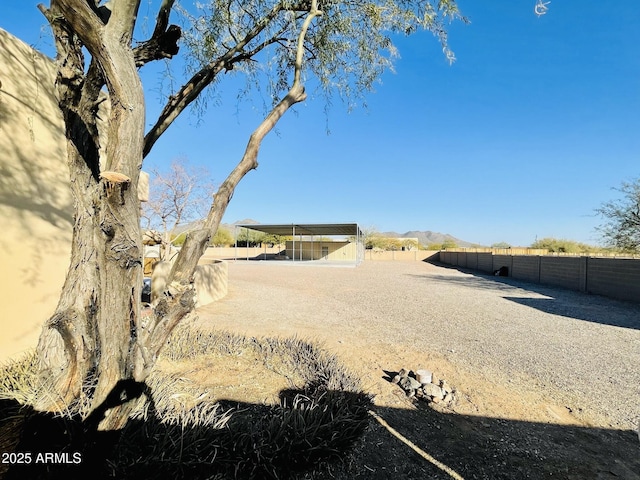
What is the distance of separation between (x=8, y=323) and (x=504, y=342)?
6.41m

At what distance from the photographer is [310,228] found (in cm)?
2480

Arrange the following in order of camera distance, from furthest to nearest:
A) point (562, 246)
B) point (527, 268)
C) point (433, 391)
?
point (562, 246), point (527, 268), point (433, 391)

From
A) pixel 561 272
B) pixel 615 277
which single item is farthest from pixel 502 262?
pixel 615 277

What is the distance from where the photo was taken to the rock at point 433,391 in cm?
285

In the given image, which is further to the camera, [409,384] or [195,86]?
[195,86]

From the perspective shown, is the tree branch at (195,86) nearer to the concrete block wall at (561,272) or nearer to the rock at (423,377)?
the rock at (423,377)

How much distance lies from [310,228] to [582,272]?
1728cm

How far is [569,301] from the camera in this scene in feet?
29.2

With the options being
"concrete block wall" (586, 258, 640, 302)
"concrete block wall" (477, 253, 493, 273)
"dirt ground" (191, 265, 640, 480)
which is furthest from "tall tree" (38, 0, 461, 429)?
"concrete block wall" (477, 253, 493, 273)

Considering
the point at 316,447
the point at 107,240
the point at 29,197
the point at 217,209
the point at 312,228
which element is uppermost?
the point at 312,228

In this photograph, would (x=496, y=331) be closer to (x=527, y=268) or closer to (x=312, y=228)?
(x=527, y=268)

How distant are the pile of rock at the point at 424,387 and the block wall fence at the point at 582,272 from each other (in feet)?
31.3

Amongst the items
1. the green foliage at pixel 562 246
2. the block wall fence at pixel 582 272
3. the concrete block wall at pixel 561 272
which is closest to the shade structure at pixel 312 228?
the block wall fence at pixel 582 272

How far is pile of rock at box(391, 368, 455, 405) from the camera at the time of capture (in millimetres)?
2852
